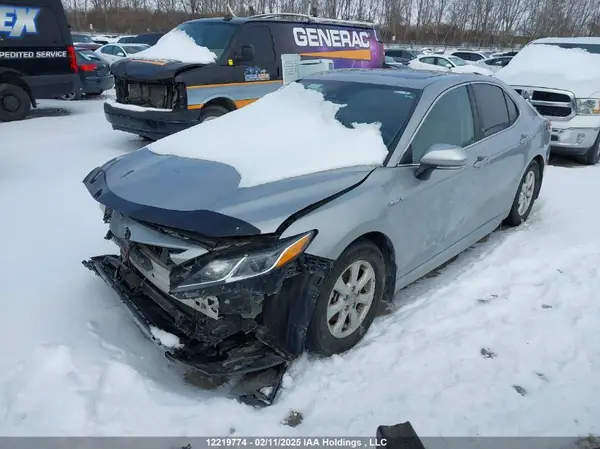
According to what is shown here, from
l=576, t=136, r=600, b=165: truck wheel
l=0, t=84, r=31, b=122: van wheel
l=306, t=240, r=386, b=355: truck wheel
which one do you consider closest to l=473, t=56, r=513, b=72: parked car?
l=576, t=136, r=600, b=165: truck wheel

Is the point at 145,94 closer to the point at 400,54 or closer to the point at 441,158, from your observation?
the point at 441,158

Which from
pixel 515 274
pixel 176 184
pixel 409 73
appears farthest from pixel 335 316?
pixel 409 73

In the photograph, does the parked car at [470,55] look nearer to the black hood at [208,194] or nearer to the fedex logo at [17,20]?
the fedex logo at [17,20]

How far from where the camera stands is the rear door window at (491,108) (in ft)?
13.7

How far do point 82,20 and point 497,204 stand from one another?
6063cm

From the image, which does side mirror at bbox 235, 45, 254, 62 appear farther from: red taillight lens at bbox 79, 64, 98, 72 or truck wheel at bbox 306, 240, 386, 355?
red taillight lens at bbox 79, 64, 98, 72

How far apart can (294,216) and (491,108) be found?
2.63 metres

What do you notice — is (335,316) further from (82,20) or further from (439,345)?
(82,20)

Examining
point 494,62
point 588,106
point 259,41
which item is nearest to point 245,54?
point 259,41

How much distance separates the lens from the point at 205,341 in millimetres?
2613

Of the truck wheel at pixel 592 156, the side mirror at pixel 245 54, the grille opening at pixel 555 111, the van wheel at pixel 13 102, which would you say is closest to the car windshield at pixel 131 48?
the van wheel at pixel 13 102

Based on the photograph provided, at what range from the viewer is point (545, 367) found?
2.98 meters

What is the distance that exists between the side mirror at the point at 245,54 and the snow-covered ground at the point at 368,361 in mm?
4278

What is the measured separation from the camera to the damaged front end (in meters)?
2.48
